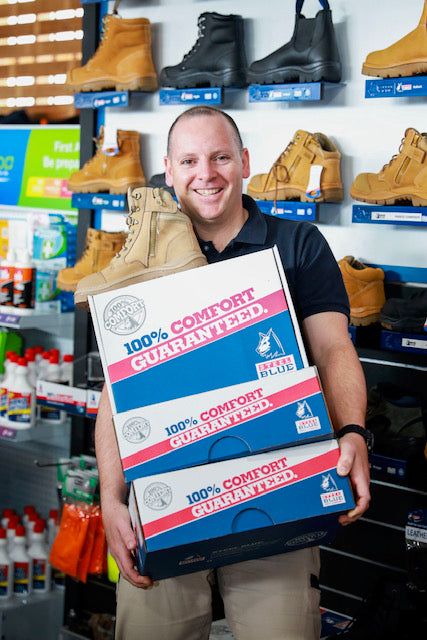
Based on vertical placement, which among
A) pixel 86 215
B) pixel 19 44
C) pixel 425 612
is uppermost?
pixel 19 44

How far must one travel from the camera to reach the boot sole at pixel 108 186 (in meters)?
3.54

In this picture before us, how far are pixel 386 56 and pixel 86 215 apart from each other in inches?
64.5

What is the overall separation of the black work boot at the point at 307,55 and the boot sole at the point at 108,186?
782 millimetres

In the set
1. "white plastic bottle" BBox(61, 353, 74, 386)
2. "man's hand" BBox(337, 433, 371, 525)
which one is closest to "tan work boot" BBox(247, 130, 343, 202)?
"white plastic bottle" BBox(61, 353, 74, 386)

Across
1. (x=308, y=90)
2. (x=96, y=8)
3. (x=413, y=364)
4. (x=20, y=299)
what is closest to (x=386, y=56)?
(x=308, y=90)

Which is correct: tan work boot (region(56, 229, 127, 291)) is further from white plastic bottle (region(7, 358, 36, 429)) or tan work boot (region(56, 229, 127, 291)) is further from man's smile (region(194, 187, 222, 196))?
man's smile (region(194, 187, 222, 196))

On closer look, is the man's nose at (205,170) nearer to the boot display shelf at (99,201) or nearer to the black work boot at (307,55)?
the black work boot at (307,55)

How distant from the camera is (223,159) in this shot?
194 centimetres

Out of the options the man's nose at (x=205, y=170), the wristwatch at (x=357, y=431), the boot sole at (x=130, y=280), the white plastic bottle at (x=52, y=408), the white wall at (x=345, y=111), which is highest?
the white wall at (x=345, y=111)

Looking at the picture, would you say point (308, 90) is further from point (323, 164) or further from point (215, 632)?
point (215, 632)

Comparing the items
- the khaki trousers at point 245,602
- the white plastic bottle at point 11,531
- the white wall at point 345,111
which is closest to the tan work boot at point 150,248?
the khaki trousers at point 245,602

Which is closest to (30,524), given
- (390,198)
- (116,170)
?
(116,170)

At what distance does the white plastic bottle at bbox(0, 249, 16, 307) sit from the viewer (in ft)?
12.4

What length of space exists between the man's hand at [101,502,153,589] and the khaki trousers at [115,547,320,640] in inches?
4.4
